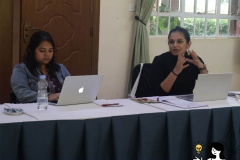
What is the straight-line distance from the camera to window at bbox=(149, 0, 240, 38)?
17.4ft

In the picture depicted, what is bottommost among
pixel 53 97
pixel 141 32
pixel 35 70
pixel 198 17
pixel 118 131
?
pixel 118 131

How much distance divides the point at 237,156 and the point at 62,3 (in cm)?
276

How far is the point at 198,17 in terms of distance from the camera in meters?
5.58

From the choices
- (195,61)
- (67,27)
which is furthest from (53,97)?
(67,27)

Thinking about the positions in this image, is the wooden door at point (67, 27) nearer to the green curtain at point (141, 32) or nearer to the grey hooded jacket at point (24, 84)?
the green curtain at point (141, 32)

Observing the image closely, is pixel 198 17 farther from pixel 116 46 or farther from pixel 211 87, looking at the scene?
pixel 211 87

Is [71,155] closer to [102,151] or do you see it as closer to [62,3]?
[102,151]

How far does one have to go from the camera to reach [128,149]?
2387 mm

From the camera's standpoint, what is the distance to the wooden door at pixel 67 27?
4.52 metres

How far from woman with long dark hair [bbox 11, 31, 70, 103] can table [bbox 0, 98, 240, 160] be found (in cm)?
39

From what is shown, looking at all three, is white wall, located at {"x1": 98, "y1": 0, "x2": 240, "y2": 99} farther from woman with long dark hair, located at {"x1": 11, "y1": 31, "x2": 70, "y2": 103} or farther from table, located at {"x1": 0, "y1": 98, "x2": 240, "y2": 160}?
table, located at {"x1": 0, "y1": 98, "x2": 240, "y2": 160}

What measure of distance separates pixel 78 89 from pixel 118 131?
Answer: 1.41ft

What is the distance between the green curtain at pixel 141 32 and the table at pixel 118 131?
226 cm

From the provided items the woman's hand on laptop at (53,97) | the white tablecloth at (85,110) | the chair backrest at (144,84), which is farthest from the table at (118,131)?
the chair backrest at (144,84)
